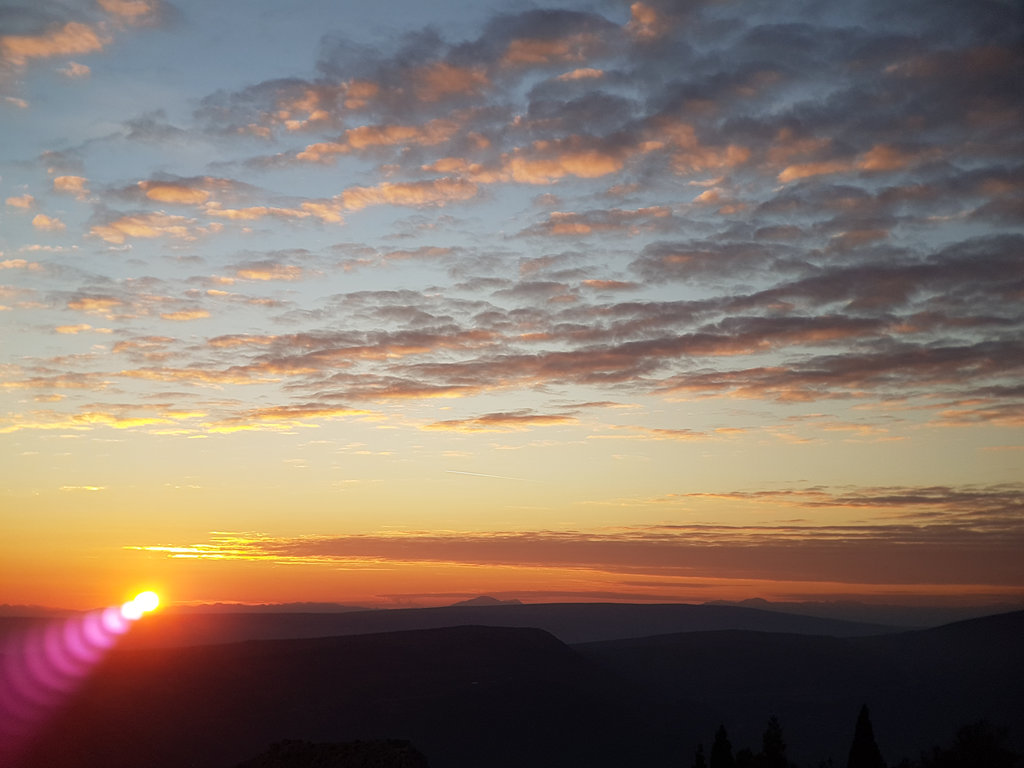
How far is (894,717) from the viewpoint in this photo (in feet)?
504

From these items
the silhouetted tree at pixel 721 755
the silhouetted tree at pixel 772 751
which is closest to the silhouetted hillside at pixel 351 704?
the silhouetted tree at pixel 721 755

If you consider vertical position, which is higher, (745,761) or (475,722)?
(745,761)

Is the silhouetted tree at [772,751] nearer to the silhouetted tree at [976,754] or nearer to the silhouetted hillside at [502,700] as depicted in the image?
the silhouetted tree at [976,754]

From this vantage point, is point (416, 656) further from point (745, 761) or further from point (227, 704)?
point (745, 761)

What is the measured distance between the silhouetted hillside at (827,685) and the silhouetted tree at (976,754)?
243ft

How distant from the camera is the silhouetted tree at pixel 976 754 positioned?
53.3m

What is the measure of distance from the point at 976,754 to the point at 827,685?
12535 centimetres

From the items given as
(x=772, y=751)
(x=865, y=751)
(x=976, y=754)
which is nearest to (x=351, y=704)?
(x=772, y=751)

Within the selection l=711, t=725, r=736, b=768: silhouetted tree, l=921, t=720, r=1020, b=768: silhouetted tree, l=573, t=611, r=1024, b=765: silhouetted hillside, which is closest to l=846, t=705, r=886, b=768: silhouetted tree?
l=711, t=725, r=736, b=768: silhouetted tree

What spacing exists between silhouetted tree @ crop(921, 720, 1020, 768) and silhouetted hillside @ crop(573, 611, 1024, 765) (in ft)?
243

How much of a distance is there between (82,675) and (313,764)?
89.3m

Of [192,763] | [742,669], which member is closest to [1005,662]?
[742,669]

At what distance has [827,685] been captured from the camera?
560 ft

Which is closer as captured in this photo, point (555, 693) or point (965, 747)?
point (965, 747)
